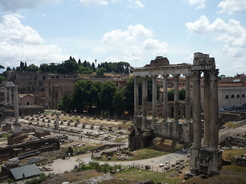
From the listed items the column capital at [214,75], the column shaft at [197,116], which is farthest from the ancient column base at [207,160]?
the column capital at [214,75]

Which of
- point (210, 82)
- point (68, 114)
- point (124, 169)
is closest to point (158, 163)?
point (124, 169)

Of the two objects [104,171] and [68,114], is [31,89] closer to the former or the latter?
[68,114]

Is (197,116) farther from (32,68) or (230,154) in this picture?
(32,68)

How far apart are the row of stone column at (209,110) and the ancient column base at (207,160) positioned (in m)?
0.41

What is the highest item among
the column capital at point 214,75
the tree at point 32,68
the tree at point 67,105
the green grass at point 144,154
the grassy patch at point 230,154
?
the tree at point 32,68

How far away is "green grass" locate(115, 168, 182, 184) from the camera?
58.4 feet

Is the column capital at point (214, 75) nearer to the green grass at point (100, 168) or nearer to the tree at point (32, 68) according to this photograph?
the green grass at point (100, 168)

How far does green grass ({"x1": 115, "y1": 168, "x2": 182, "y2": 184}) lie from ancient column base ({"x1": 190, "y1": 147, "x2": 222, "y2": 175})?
1.78m

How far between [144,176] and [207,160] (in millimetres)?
4719

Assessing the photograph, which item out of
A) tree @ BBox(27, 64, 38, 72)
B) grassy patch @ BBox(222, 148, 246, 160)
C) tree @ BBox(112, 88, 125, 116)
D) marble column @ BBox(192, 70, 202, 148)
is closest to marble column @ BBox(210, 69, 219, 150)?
marble column @ BBox(192, 70, 202, 148)

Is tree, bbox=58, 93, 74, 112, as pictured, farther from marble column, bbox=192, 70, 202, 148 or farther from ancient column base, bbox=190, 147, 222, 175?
ancient column base, bbox=190, 147, 222, 175

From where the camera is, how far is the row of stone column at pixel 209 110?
17594mm

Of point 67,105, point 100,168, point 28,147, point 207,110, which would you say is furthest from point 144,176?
point 67,105

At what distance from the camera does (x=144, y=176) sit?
19406 millimetres
